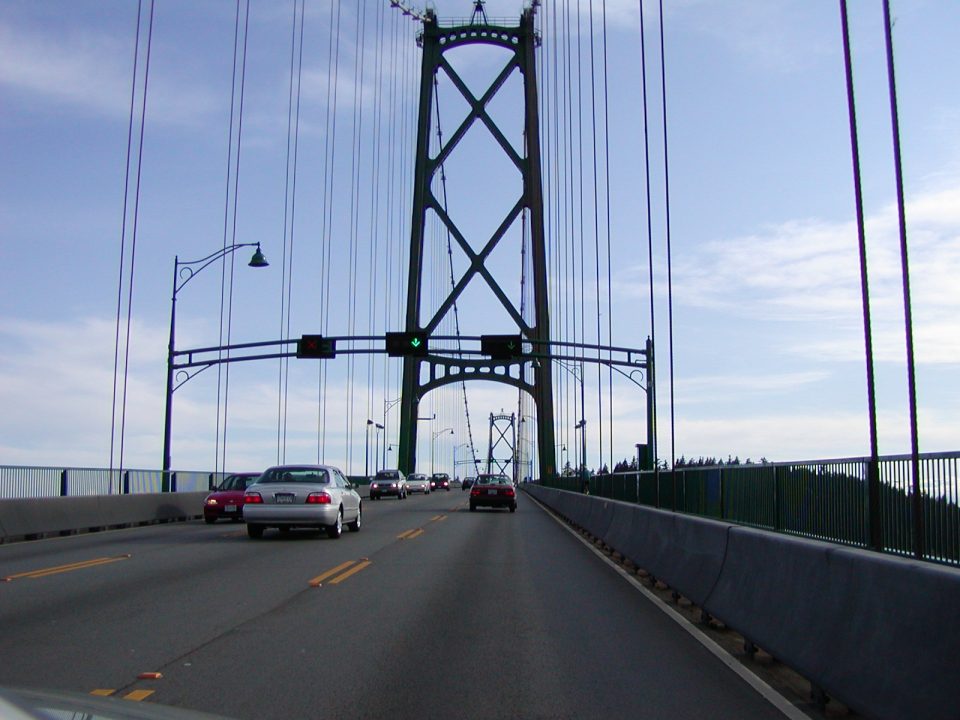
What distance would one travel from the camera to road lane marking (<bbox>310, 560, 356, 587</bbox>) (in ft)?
44.5

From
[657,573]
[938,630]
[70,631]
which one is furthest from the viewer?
[657,573]

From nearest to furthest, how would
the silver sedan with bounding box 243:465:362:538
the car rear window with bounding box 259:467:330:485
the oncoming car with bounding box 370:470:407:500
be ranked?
the silver sedan with bounding box 243:465:362:538 < the car rear window with bounding box 259:467:330:485 < the oncoming car with bounding box 370:470:407:500

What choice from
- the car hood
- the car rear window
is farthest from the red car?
the car hood

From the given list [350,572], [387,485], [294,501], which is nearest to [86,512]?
[294,501]

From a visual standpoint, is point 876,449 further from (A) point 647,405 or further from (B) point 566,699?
(A) point 647,405

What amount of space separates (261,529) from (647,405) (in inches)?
939

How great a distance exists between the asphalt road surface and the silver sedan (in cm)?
365

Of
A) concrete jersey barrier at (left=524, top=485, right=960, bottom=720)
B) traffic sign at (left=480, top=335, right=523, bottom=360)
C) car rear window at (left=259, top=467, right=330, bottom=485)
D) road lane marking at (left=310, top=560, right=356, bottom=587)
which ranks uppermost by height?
traffic sign at (left=480, top=335, right=523, bottom=360)

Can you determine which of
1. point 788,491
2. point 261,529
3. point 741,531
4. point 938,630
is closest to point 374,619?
point 741,531

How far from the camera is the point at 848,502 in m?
9.11

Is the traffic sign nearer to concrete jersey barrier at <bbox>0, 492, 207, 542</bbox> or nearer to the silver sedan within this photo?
concrete jersey barrier at <bbox>0, 492, 207, 542</bbox>

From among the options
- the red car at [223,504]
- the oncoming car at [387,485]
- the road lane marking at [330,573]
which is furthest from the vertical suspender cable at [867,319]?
the oncoming car at [387,485]

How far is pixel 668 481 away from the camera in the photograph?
19219 millimetres

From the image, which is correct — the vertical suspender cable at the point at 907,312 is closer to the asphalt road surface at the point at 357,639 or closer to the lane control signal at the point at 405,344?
the asphalt road surface at the point at 357,639
